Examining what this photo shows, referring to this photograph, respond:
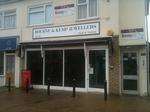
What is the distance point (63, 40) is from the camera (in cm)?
2034

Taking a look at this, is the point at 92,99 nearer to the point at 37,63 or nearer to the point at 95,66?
the point at 95,66

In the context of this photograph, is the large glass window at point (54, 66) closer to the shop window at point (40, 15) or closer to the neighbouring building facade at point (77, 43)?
the neighbouring building facade at point (77, 43)

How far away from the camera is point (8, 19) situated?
24188 millimetres

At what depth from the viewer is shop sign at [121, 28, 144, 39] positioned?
59.4 feet

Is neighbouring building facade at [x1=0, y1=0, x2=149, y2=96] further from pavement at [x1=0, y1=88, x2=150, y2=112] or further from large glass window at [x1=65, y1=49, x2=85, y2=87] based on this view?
pavement at [x1=0, y1=88, x2=150, y2=112]

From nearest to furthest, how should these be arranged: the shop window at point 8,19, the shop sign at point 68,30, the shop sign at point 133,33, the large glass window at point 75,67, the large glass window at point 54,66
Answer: the shop sign at point 133,33 → the shop sign at point 68,30 → the large glass window at point 75,67 → the large glass window at point 54,66 → the shop window at point 8,19

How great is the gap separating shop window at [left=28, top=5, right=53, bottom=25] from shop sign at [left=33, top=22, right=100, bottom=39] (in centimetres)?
60

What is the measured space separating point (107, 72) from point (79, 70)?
209cm

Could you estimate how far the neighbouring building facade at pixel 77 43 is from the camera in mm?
18375

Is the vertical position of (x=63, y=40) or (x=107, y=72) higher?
(x=63, y=40)

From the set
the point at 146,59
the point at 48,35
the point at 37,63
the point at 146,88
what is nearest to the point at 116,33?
the point at 146,59

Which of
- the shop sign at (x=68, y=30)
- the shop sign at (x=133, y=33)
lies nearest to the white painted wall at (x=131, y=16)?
the shop sign at (x=133, y=33)

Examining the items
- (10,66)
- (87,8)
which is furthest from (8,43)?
(87,8)

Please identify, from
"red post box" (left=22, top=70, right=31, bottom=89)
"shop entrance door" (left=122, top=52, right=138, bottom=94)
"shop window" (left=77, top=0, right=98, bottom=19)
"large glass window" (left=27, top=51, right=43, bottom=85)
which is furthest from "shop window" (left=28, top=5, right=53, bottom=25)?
"shop entrance door" (left=122, top=52, right=138, bottom=94)
